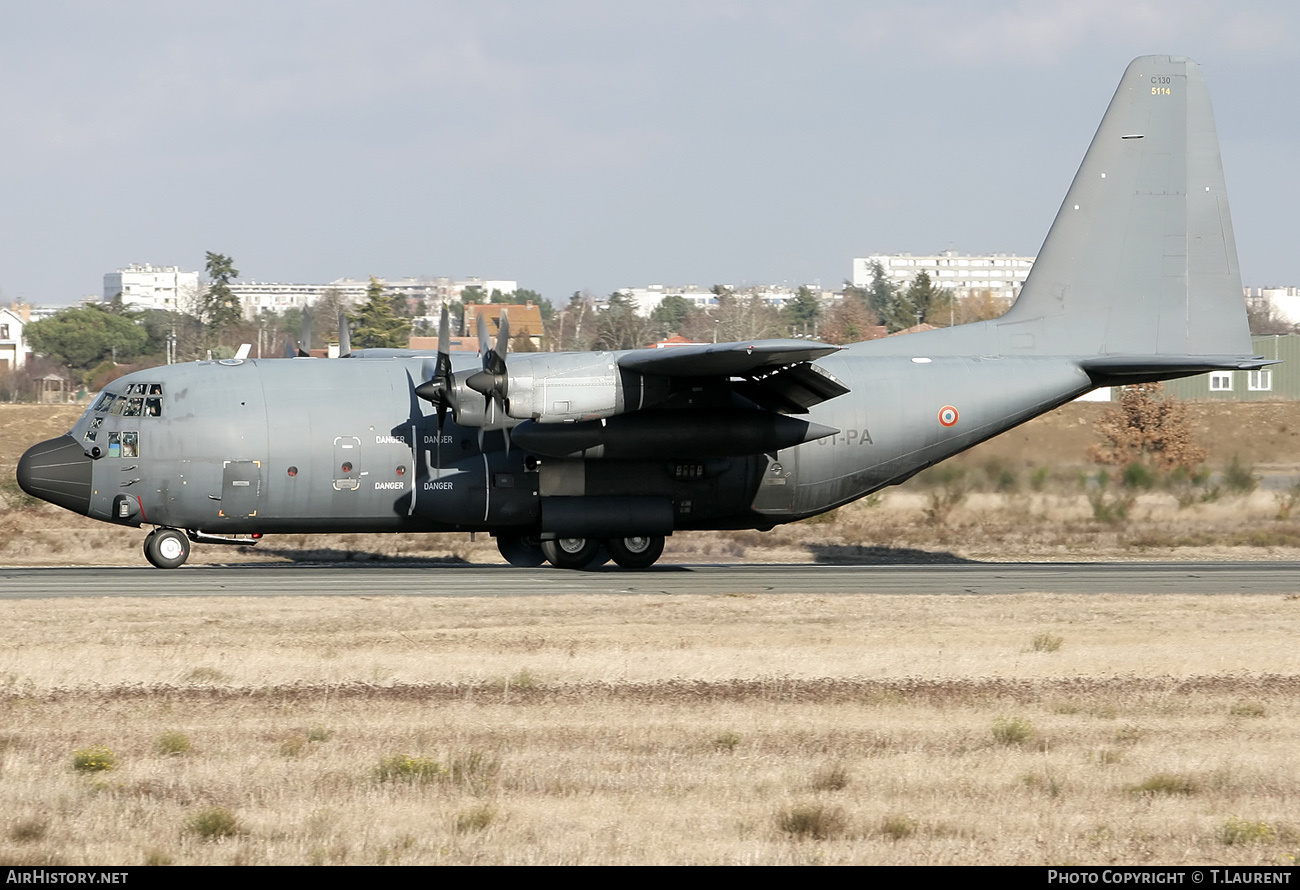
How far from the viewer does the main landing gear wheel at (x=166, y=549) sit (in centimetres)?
2412

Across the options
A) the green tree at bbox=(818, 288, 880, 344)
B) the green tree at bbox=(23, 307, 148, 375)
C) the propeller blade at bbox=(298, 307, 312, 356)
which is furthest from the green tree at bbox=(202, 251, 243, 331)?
the propeller blade at bbox=(298, 307, 312, 356)

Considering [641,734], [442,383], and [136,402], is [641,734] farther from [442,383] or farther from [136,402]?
[136,402]

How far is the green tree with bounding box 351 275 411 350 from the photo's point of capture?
270 feet

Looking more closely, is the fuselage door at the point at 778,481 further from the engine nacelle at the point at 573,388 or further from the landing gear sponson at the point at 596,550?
the engine nacelle at the point at 573,388

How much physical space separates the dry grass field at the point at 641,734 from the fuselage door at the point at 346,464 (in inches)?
165

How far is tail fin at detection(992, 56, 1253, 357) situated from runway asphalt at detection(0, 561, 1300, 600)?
180 inches

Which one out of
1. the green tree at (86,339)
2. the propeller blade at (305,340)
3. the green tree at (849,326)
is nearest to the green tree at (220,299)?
the green tree at (86,339)

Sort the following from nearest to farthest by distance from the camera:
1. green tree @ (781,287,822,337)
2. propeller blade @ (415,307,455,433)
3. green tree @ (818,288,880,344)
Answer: propeller blade @ (415,307,455,433), green tree @ (818,288,880,344), green tree @ (781,287,822,337)

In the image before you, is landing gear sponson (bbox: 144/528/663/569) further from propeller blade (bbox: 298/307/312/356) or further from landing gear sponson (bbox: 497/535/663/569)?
propeller blade (bbox: 298/307/312/356)

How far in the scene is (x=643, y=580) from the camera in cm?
2342

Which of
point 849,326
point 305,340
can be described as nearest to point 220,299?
point 849,326

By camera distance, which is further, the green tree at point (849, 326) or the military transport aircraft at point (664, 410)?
the green tree at point (849, 326)

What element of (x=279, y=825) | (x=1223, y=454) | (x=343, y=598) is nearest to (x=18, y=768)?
(x=279, y=825)

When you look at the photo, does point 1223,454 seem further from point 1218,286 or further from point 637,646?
point 637,646
